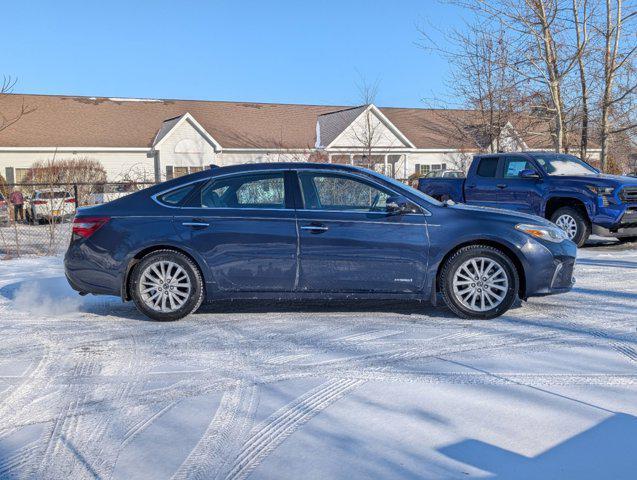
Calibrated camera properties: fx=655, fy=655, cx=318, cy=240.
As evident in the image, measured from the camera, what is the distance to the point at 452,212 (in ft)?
21.1

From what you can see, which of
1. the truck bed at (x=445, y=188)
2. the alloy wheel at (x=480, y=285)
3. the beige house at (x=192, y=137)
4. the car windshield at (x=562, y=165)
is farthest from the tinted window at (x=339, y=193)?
the beige house at (x=192, y=137)

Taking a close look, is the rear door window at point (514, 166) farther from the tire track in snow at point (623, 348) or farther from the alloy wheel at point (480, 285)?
the tire track in snow at point (623, 348)

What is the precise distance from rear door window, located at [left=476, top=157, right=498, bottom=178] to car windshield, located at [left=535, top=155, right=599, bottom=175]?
840mm

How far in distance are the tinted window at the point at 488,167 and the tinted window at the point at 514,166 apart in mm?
227

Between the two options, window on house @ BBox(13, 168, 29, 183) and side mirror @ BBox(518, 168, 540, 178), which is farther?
window on house @ BBox(13, 168, 29, 183)

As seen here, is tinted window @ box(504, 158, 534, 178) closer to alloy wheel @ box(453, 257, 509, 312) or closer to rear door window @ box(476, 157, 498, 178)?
rear door window @ box(476, 157, 498, 178)

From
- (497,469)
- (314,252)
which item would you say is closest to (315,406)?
(497,469)

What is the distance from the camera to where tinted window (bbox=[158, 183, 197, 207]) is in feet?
21.5

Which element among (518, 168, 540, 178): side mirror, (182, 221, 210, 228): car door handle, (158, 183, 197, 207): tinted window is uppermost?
(518, 168, 540, 178): side mirror

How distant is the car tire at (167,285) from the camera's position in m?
6.41

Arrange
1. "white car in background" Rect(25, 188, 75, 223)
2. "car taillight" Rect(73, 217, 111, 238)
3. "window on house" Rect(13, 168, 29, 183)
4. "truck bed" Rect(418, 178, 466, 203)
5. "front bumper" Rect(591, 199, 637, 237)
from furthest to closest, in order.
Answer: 1. "window on house" Rect(13, 168, 29, 183)
2. "white car in background" Rect(25, 188, 75, 223)
3. "truck bed" Rect(418, 178, 466, 203)
4. "front bumper" Rect(591, 199, 637, 237)
5. "car taillight" Rect(73, 217, 111, 238)

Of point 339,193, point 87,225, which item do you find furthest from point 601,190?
point 87,225

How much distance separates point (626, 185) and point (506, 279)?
21.9 ft

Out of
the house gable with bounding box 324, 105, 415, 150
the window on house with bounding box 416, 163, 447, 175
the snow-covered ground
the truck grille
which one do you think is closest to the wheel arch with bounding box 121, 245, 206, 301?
the snow-covered ground
